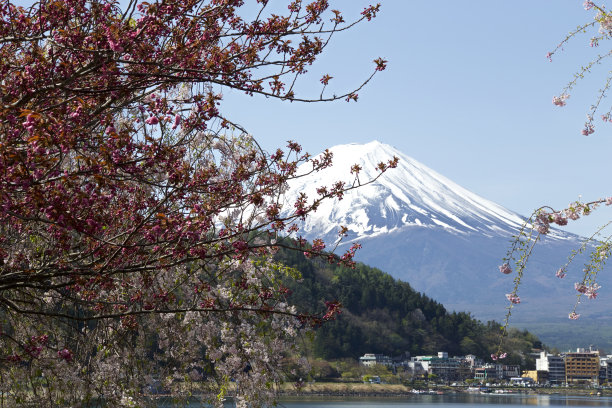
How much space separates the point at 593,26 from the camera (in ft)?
20.0

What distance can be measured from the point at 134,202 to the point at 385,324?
12538cm

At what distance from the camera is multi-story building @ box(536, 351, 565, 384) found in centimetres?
15288

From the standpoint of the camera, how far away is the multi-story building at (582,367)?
524ft

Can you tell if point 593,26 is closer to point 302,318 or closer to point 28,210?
point 302,318

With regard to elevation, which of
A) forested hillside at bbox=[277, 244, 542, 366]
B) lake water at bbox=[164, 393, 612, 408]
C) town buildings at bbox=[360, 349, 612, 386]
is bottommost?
lake water at bbox=[164, 393, 612, 408]

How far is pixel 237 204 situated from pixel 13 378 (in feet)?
9.98

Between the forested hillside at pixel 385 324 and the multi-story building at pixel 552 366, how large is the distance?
789cm

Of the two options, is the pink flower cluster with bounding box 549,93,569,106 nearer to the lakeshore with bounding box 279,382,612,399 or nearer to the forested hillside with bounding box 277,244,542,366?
the lakeshore with bounding box 279,382,612,399

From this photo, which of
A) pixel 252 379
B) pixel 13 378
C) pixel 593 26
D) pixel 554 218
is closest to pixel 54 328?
pixel 13 378

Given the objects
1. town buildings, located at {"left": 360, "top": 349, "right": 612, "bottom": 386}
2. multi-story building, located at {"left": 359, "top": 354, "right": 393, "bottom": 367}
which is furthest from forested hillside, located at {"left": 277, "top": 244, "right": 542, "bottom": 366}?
town buildings, located at {"left": 360, "top": 349, "right": 612, "bottom": 386}

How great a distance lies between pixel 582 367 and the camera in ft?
530

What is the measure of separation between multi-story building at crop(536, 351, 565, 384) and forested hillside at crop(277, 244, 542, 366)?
25.9 ft

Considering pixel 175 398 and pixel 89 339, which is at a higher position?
pixel 89 339

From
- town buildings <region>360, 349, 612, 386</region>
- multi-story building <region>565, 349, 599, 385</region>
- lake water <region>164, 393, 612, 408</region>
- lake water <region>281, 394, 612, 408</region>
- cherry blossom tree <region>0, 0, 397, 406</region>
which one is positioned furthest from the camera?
multi-story building <region>565, 349, 599, 385</region>
